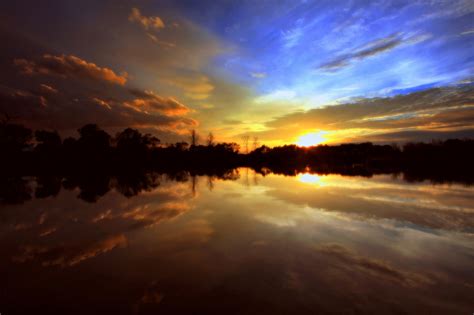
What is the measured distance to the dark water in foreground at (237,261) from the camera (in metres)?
5.64

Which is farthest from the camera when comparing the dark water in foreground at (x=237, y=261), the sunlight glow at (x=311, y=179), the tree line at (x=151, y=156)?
the tree line at (x=151, y=156)

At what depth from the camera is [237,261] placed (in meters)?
8.05

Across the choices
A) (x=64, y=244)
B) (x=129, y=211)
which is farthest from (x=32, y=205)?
(x=64, y=244)

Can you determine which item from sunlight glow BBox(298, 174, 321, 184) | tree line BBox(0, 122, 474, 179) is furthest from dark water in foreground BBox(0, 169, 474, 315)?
tree line BBox(0, 122, 474, 179)

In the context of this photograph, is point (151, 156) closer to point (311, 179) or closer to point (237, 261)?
point (311, 179)

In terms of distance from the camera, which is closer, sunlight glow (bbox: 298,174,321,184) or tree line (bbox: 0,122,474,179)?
sunlight glow (bbox: 298,174,321,184)

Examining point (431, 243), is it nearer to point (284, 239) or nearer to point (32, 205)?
point (284, 239)

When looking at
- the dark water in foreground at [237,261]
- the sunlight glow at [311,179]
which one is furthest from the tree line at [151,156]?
the dark water in foreground at [237,261]

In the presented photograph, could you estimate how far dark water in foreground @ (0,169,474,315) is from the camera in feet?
18.5

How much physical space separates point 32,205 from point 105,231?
9.35 m

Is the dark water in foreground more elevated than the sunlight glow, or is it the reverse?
the sunlight glow

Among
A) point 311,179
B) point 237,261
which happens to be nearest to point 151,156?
point 311,179

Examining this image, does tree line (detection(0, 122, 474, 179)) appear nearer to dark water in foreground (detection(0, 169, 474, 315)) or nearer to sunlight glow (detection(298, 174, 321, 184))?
sunlight glow (detection(298, 174, 321, 184))

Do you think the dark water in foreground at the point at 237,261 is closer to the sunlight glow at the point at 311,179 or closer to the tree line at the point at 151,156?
the sunlight glow at the point at 311,179
